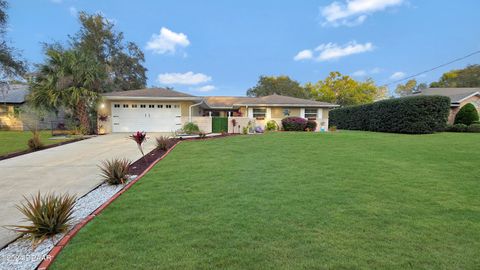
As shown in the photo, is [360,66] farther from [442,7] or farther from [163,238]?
[163,238]

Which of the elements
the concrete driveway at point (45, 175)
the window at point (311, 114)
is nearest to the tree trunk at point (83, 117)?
the concrete driveway at point (45, 175)

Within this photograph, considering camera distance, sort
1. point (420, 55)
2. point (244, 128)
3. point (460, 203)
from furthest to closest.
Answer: point (420, 55)
point (244, 128)
point (460, 203)

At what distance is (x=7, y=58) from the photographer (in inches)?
539

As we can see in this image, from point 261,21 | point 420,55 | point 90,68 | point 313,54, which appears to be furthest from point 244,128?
point 420,55

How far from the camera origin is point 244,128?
1664 cm

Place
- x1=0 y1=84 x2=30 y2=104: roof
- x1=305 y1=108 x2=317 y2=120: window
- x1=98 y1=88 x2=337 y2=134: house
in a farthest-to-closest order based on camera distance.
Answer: x1=0 y1=84 x2=30 y2=104: roof → x1=305 y1=108 x2=317 y2=120: window → x1=98 y1=88 x2=337 y2=134: house

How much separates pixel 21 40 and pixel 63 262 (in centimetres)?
1922

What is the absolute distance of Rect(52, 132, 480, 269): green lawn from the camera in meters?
2.38

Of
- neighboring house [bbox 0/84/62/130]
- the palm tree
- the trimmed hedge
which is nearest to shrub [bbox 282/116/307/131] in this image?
the trimmed hedge

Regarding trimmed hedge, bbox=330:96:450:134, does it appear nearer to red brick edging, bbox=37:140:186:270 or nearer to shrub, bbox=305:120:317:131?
shrub, bbox=305:120:317:131

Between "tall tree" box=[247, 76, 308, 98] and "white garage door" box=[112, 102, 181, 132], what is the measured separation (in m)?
27.6

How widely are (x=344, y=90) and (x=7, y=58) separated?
1582 inches

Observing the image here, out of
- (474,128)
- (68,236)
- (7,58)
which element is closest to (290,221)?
(68,236)

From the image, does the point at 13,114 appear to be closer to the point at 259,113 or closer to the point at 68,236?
the point at 259,113
